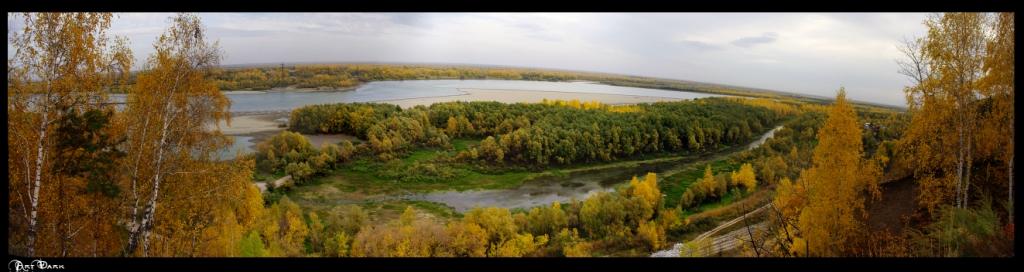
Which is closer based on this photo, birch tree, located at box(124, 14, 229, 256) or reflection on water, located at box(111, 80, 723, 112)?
birch tree, located at box(124, 14, 229, 256)

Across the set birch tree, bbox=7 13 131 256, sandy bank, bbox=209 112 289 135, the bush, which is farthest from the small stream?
birch tree, bbox=7 13 131 256

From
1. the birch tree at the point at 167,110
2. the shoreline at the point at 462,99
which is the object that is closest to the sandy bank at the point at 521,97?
the shoreline at the point at 462,99

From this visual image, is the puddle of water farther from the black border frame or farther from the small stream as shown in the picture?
the black border frame

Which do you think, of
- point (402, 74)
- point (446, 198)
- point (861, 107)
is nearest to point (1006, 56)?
point (861, 107)

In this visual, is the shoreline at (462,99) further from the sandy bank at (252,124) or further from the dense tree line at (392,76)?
the dense tree line at (392,76)
